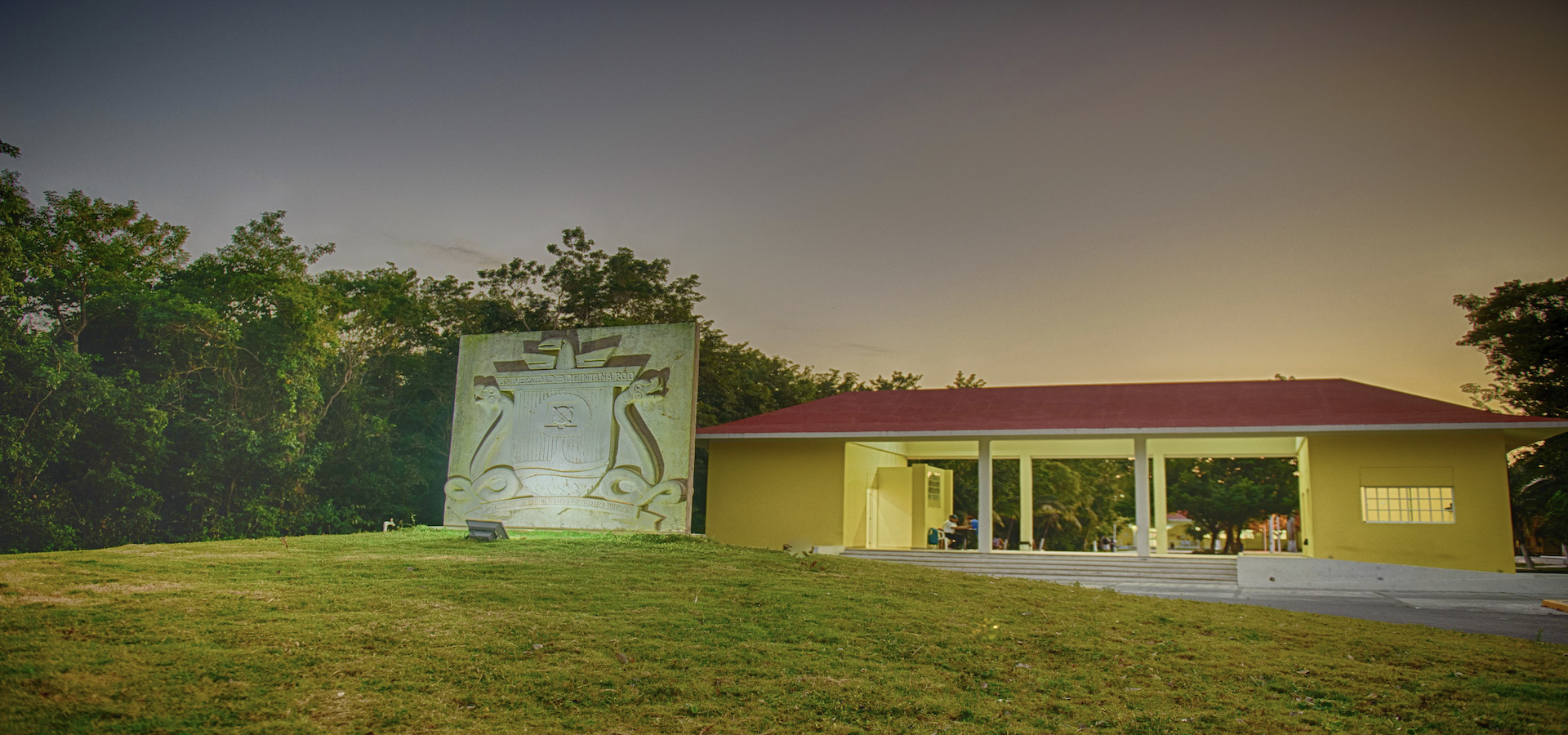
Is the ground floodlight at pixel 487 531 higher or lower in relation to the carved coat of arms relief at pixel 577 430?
lower

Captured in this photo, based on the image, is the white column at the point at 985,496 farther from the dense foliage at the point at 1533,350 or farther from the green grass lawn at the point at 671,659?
the dense foliage at the point at 1533,350

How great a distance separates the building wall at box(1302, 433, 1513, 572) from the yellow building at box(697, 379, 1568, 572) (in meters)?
0.02

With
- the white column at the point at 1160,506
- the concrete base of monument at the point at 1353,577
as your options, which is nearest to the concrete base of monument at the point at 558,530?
the concrete base of monument at the point at 1353,577

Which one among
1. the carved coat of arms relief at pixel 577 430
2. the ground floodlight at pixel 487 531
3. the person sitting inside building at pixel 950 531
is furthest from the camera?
the person sitting inside building at pixel 950 531

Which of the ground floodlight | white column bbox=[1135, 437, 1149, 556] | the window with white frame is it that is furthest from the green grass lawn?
the window with white frame

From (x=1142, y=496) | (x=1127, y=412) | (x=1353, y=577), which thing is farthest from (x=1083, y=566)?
(x=1353, y=577)

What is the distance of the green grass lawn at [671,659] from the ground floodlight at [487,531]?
14.2 feet

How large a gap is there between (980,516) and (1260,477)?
20.3 meters

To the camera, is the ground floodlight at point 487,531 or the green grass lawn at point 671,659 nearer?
the green grass lawn at point 671,659

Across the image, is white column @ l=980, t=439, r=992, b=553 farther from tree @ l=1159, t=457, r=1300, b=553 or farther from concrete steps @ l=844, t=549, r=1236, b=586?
tree @ l=1159, t=457, r=1300, b=553

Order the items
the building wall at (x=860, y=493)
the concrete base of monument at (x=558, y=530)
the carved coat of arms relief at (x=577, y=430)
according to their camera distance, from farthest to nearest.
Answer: the building wall at (x=860, y=493) < the carved coat of arms relief at (x=577, y=430) < the concrete base of monument at (x=558, y=530)

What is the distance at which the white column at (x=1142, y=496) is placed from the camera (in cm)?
1806

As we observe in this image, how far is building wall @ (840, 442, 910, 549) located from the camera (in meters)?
20.1

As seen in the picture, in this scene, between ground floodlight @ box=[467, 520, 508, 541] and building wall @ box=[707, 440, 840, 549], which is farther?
building wall @ box=[707, 440, 840, 549]
